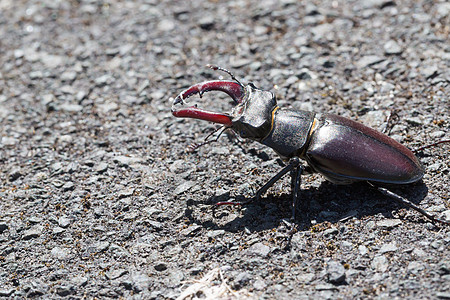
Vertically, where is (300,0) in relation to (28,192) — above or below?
above

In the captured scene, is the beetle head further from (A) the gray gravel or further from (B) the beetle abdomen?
(A) the gray gravel

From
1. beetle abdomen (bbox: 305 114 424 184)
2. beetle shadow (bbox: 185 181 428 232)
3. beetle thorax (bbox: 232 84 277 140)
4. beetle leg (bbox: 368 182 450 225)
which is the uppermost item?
beetle thorax (bbox: 232 84 277 140)

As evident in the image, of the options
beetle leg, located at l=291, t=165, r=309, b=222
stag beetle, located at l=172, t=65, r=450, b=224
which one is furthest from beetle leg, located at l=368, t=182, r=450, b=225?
beetle leg, located at l=291, t=165, r=309, b=222

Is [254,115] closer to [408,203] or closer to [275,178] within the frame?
[275,178]

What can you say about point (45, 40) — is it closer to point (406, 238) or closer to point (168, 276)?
point (168, 276)

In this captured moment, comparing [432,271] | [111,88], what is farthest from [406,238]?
[111,88]

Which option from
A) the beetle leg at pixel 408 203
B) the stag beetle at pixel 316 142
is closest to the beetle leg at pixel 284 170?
the stag beetle at pixel 316 142

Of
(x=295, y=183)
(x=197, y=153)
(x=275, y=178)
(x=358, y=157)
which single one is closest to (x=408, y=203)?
(x=358, y=157)
